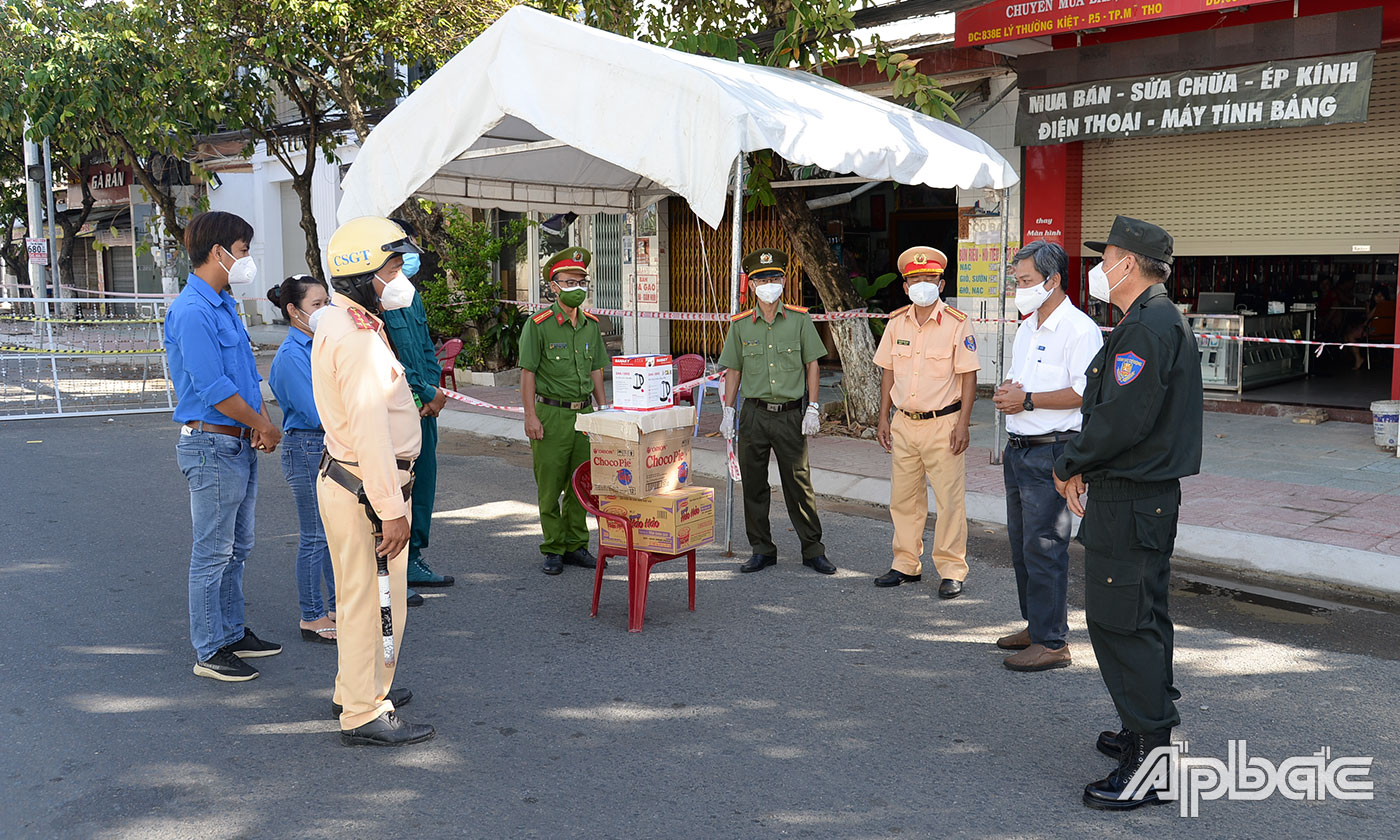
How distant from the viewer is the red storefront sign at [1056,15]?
980 centimetres

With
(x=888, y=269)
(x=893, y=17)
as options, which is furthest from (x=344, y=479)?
(x=888, y=269)

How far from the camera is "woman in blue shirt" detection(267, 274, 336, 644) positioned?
531cm

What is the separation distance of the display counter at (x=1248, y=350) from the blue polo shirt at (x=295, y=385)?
904 centimetres

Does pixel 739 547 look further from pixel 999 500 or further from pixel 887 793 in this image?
pixel 887 793

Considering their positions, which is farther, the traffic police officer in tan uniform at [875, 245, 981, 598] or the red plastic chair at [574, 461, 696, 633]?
the traffic police officer in tan uniform at [875, 245, 981, 598]

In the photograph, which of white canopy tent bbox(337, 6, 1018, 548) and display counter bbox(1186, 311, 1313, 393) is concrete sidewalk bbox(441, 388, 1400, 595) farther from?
white canopy tent bbox(337, 6, 1018, 548)

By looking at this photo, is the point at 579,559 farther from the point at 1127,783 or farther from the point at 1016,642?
the point at 1127,783

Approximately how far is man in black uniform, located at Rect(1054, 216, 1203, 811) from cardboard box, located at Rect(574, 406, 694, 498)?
2.39 meters

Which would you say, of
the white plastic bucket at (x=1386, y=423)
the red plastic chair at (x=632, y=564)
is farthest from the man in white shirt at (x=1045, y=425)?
the white plastic bucket at (x=1386, y=423)

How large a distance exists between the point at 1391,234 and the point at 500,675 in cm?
1006

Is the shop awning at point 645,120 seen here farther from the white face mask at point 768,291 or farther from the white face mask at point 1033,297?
the white face mask at point 1033,297

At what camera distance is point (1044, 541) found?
490cm

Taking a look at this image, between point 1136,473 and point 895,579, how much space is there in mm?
2771

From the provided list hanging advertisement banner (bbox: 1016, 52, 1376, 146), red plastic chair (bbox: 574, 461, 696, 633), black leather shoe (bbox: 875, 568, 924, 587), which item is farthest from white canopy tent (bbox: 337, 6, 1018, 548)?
hanging advertisement banner (bbox: 1016, 52, 1376, 146)
